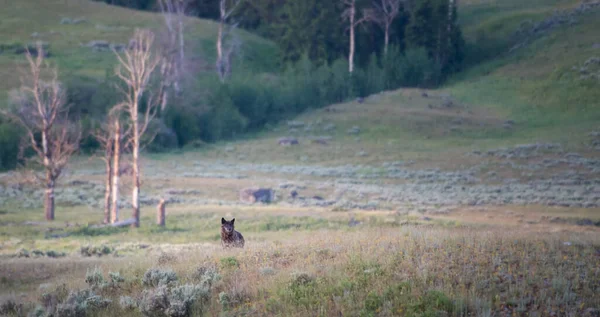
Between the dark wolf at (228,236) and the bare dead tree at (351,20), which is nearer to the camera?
the dark wolf at (228,236)

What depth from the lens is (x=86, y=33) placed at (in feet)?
310

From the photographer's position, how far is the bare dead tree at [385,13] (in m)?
91.1

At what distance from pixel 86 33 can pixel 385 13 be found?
45.3m

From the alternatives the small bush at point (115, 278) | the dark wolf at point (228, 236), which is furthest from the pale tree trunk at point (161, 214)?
the small bush at point (115, 278)

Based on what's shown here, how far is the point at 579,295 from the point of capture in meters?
9.55

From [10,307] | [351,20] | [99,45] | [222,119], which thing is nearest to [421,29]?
[351,20]

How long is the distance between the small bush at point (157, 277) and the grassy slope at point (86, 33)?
2544 inches

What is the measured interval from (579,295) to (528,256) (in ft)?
5.88

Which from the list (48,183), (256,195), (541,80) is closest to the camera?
(48,183)

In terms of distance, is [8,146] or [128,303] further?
[8,146]

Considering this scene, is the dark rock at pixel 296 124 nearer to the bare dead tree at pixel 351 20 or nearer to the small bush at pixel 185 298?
the bare dead tree at pixel 351 20

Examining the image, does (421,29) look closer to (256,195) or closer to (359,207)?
(256,195)

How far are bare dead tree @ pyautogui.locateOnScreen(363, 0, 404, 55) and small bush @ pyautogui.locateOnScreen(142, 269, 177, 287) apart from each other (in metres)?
78.8

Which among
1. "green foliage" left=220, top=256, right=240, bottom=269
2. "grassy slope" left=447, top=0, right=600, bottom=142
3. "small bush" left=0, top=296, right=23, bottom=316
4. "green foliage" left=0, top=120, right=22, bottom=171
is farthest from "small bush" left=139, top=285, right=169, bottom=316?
"grassy slope" left=447, top=0, right=600, bottom=142
